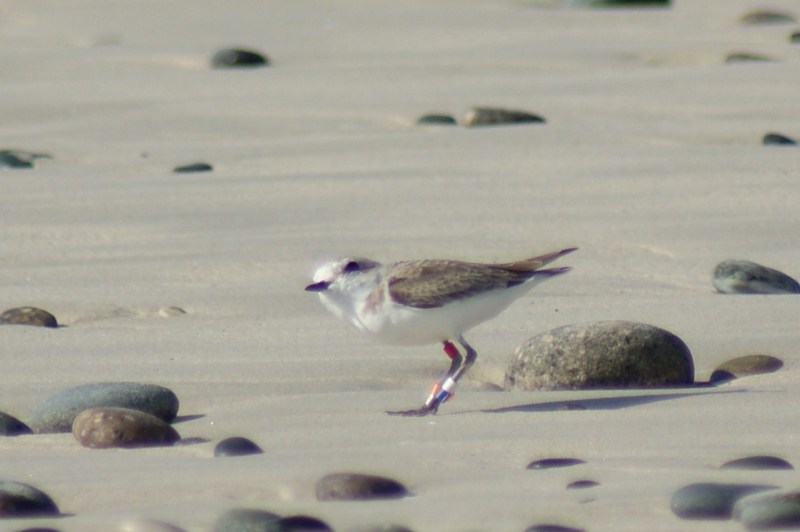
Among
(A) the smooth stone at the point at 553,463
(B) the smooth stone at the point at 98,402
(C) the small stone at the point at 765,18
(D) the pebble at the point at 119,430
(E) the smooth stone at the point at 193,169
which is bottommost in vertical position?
(A) the smooth stone at the point at 553,463

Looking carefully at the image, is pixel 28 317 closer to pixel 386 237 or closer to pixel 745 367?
pixel 386 237

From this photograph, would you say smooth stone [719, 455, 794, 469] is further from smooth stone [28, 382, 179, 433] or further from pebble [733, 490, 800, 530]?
smooth stone [28, 382, 179, 433]

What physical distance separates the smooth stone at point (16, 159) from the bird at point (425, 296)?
427 centimetres

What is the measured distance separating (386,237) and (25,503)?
11.8 ft

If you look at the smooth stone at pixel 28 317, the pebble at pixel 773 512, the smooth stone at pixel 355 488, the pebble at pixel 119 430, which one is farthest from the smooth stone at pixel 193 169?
the pebble at pixel 773 512

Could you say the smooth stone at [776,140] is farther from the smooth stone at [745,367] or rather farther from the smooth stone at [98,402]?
the smooth stone at [98,402]

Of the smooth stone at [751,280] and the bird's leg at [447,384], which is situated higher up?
the smooth stone at [751,280]

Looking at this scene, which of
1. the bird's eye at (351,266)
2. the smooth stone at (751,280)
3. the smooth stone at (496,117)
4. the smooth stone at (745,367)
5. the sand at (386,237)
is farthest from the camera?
the smooth stone at (496,117)

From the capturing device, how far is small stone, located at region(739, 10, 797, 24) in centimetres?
1372

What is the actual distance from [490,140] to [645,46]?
3606 millimetres

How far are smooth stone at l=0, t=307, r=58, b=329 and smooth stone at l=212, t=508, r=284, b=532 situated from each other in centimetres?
259

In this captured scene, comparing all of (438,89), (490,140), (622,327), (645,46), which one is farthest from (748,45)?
(622,327)

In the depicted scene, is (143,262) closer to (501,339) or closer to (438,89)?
(501,339)

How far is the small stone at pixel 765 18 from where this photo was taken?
13.7 metres
